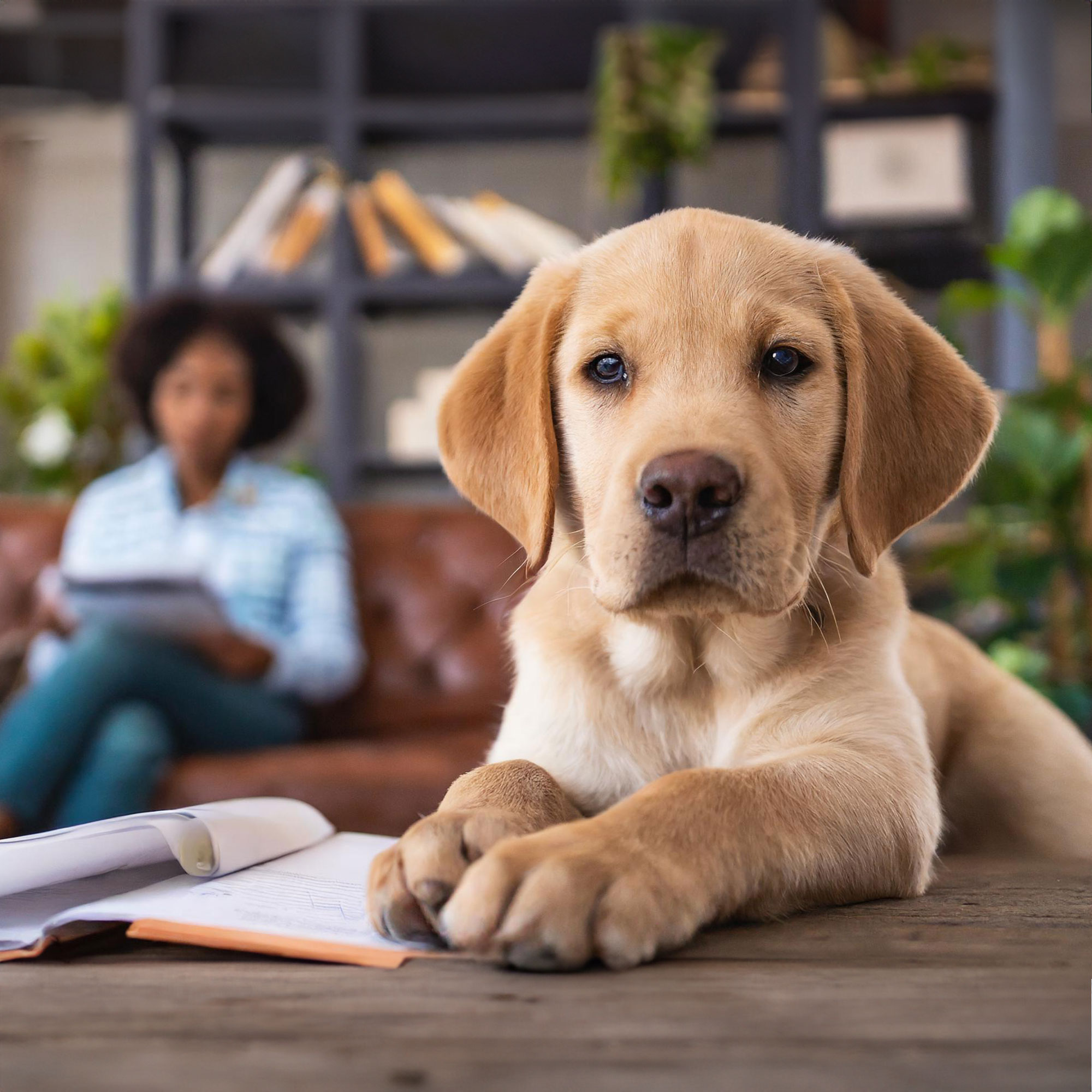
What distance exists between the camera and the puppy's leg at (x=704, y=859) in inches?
33.3

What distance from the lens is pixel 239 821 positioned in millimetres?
1258

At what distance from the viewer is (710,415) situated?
50.0 inches

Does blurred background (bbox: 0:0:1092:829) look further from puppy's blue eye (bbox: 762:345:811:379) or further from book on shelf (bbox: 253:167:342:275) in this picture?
puppy's blue eye (bbox: 762:345:811:379)

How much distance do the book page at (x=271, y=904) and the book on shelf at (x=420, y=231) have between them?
4.39 meters

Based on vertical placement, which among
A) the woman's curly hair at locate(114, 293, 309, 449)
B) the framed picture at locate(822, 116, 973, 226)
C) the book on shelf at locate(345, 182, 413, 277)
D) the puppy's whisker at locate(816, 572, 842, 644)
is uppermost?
the framed picture at locate(822, 116, 973, 226)

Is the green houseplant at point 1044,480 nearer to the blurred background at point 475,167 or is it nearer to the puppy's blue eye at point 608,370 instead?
the blurred background at point 475,167

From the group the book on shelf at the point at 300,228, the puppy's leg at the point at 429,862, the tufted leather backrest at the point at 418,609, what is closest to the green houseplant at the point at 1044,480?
the tufted leather backrest at the point at 418,609

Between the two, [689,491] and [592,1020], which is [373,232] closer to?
[689,491]

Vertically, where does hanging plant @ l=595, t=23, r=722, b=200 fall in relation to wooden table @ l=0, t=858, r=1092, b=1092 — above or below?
A: above

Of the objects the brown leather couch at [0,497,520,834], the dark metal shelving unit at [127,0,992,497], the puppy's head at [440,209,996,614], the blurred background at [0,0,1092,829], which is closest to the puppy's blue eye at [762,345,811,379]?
the puppy's head at [440,209,996,614]

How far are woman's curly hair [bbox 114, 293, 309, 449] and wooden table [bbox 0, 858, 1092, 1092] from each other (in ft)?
11.3

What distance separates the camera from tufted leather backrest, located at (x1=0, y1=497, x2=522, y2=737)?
11.6 feet

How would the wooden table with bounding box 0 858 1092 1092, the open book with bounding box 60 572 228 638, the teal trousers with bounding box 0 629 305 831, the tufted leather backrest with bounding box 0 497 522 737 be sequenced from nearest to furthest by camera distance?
the wooden table with bounding box 0 858 1092 1092
the teal trousers with bounding box 0 629 305 831
the open book with bounding box 60 572 228 638
the tufted leather backrest with bounding box 0 497 522 737

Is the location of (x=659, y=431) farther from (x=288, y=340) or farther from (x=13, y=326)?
(x=13, y=326)
